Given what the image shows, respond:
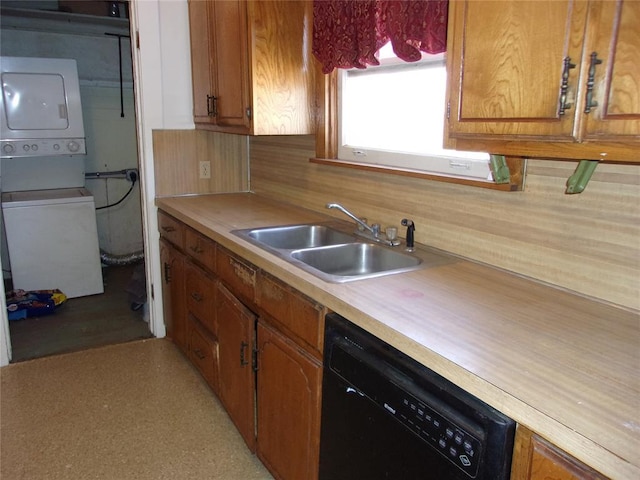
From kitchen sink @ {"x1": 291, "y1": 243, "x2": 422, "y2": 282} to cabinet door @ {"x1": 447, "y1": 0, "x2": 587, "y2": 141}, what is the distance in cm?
69

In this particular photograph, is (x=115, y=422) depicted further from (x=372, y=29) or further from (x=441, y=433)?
(x=372, y=29)

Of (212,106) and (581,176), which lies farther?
(212,106)

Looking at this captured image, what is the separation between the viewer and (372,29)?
1797mm

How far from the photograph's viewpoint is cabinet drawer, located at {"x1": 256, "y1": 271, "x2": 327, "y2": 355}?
4.70 ft

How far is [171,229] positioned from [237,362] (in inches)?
39.9

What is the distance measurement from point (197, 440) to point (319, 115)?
1.55m

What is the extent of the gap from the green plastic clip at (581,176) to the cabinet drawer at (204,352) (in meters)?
1.58

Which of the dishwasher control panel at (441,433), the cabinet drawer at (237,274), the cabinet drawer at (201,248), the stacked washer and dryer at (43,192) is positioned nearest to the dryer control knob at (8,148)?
the stacked washer and dryer at (43,192)

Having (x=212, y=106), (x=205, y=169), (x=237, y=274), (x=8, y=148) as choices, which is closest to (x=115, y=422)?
(x=237, y=274)

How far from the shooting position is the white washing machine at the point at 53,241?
12.0 ft

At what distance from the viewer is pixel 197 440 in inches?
84.3

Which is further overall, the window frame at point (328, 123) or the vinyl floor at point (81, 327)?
the vinyl floor at point (81, 327)

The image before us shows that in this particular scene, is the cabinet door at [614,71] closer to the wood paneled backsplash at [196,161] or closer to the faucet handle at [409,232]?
the faucet handle at [409,232]

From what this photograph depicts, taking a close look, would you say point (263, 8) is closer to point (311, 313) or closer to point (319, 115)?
point (319, 115)
